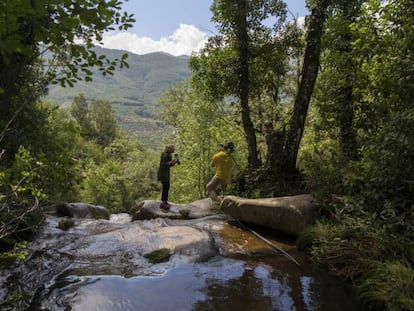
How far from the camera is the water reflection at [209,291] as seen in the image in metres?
5.27

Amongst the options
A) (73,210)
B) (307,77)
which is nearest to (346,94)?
(307,77)

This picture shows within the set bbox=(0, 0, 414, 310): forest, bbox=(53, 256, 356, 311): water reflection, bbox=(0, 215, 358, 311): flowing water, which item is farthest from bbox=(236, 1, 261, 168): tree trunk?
bbox=(53, 256, 356, 311): water reflection

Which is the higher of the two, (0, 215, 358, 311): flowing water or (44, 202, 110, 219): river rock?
(0, 215, 358, 311): flowing water

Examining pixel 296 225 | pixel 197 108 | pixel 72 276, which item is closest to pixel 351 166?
pixel 296 225

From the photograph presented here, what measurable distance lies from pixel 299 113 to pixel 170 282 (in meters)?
7.42

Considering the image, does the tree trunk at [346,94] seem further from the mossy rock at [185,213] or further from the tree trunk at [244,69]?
the mossy rock at [185,213]

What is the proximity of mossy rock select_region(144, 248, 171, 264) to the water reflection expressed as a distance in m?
0.52

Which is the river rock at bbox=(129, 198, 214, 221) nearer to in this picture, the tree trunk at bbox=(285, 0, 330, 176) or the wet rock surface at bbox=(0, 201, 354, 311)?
the wet rock surface at bbox=(0, 201, 354, 311)

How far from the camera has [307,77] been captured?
1155cm

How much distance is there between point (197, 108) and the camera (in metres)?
28.6

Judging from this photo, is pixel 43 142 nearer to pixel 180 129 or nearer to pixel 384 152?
pixel 384 152

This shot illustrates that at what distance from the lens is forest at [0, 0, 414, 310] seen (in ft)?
11.3

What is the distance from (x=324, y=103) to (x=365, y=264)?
725 cm

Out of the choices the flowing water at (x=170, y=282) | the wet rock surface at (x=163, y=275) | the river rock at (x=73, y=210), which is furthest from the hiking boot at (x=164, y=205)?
the flowing water at (x=170, y=282)
